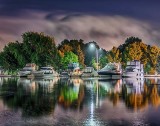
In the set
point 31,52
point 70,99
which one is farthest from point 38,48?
point 70,99

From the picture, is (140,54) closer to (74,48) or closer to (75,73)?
(74,48)

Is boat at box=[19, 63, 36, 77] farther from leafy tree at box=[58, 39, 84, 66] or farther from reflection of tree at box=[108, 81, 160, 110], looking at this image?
reflection of tree at box=[108, 81, 160, 110]

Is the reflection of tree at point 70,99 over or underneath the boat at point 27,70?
underneath

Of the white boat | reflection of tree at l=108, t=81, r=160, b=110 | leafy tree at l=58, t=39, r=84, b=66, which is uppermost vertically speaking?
leafy tree at l=58, t=39, r=84, b=66

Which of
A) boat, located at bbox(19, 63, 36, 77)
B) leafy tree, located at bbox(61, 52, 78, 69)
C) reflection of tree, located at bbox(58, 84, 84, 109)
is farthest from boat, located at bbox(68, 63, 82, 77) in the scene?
reflection of tree, located at bbox(58, 84, 84, 109)

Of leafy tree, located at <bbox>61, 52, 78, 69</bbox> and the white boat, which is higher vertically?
leafy tree, located at <bbox>61, 52, 78, 69</bbox>

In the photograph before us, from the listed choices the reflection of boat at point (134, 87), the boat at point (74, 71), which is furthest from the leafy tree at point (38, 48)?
the reflection of boat at point (134, 87)

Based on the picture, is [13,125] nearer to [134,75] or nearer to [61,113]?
[61,113]

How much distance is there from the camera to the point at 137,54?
5541 inches

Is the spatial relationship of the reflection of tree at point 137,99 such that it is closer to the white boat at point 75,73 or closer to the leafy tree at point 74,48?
the white boat at point 75,73

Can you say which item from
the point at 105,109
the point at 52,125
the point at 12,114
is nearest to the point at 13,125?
the point at 52,125

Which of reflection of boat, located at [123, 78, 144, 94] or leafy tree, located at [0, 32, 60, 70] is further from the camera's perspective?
leafy tree, located at [0, 32, 60, 70]

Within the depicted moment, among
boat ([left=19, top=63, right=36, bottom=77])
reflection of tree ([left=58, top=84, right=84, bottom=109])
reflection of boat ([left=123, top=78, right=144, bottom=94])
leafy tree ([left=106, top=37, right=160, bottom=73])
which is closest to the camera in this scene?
reflection of tree ([left=58, top=84, right=84, bottom=109])

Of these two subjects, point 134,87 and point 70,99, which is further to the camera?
point 134,87
